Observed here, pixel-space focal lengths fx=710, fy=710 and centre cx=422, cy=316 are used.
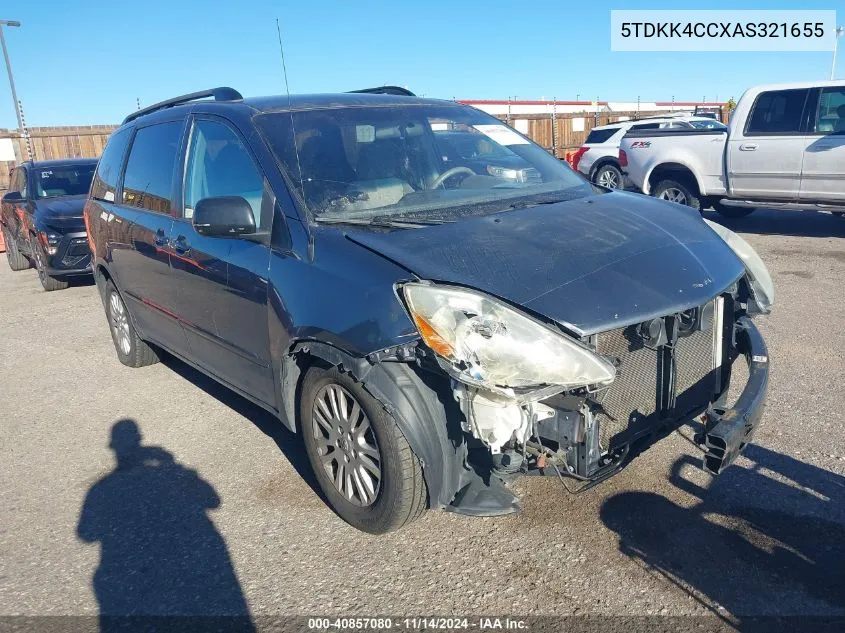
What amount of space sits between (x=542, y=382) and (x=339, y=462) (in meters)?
1.14

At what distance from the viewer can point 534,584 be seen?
110 inches

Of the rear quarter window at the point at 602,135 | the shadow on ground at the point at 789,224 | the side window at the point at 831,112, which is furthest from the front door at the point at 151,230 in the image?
the rear quarter window at the point at 602,135

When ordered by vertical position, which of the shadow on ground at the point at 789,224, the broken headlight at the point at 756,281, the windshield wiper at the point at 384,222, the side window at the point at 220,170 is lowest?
the shadow on ground at the point at 789,224

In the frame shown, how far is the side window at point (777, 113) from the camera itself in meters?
9.23

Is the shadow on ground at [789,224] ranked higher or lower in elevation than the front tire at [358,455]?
lower

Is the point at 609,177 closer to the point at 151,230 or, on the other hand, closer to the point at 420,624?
the point at 151,230

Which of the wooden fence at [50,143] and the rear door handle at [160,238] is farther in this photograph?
the wooden fence at [50,143]

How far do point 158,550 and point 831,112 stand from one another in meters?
9.27

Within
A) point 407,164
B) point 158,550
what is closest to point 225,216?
point 407,164

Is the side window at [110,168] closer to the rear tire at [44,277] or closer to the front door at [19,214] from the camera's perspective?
the rear tire at [44,277]

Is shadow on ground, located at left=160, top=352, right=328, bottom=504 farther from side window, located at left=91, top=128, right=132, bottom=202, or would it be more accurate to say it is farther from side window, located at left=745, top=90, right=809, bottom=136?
side window, located at left=745, top=90, right=809, bottom=136

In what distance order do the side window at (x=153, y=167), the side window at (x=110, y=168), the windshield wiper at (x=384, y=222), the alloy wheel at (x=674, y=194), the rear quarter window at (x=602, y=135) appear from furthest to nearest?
the rear quarter window at (x=602, y=135) → the alloy wheel at (x=674, y=194) → the side window at (x=110, y=168) → the side window at (x=153, y=167) → the windshield wiper at (x=384, y=222)

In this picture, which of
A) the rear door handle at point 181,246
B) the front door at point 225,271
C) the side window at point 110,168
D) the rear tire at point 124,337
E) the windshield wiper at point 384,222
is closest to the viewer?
the windshield wiper at point 384,222

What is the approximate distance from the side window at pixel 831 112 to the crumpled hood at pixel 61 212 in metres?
9.37
